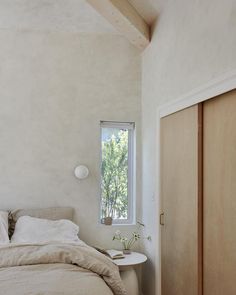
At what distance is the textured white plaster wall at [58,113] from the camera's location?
3.62 meters

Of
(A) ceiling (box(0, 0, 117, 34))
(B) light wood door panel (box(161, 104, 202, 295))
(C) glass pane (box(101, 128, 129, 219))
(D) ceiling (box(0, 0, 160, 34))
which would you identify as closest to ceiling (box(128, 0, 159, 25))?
(D) ceiling (box(0, 0, 160, 34))

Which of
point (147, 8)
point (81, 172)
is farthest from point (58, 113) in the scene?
point (147, 8)

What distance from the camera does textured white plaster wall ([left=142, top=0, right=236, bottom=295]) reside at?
2.16 metres

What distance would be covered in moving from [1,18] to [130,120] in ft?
5.76

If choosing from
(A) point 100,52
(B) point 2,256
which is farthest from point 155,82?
(B) point 2,256

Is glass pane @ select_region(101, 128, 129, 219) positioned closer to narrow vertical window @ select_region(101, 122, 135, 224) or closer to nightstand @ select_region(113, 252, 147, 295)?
narrow vertical window @ select_region(101, 122, 135, 224)

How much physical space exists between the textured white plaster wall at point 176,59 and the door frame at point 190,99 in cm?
4

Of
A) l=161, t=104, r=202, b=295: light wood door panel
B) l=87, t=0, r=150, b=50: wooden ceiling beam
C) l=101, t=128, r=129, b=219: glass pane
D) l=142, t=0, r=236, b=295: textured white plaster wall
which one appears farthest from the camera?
l=101, t=128, r=129, b=219: glass pane

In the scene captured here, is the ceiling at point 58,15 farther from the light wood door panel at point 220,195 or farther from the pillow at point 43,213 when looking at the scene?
the pillow at point 43,213

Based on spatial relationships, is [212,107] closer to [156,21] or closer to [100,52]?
[156,21]

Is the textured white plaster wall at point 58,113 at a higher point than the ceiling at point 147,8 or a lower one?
lower

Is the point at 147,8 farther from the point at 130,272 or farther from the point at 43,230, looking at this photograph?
the point at 130,272

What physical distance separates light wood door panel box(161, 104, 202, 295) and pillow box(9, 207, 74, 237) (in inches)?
43.1

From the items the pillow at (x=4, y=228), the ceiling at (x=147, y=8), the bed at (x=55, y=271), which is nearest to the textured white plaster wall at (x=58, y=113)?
the pillow at (x=4, y=228)
